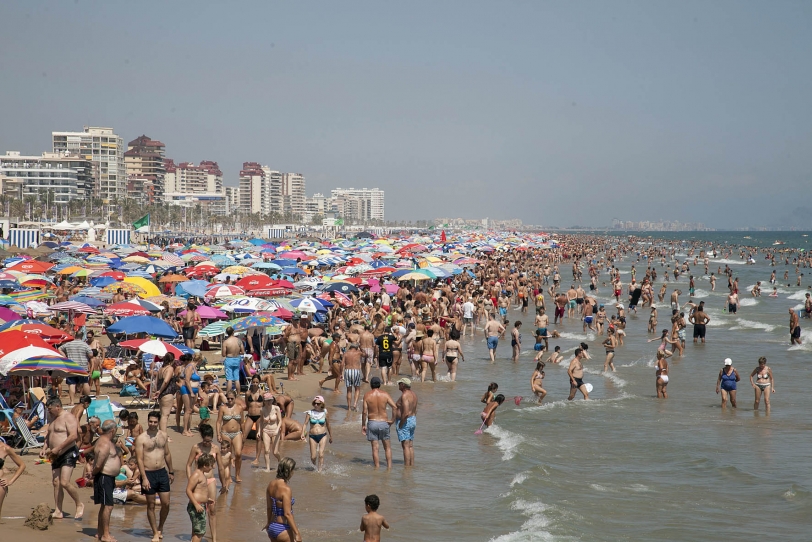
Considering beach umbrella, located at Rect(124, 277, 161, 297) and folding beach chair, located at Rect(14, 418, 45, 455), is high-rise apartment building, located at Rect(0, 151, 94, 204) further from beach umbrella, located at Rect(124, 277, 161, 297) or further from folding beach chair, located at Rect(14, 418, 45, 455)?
folding beach chair, located at Rect(14, 418, 45, 455)

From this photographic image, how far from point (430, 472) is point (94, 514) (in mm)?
3969

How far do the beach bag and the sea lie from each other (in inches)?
104

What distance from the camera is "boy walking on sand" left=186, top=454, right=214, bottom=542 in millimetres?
6336

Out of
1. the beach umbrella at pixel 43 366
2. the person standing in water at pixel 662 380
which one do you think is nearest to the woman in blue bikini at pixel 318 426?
the beach umbrella at pixel 43 366

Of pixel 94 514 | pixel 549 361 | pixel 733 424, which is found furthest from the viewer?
pixel 549 361

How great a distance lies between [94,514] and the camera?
23.7ft

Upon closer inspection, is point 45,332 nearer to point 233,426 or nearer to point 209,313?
point 233,426

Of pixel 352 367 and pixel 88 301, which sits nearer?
pixel 352 367

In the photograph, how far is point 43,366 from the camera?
369 inches

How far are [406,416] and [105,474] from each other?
381 centimetres

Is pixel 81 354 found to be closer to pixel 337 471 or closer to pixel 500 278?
pixel 337 471

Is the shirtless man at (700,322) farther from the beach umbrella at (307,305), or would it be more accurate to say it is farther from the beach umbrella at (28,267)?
the beach umbrella at (28,267)

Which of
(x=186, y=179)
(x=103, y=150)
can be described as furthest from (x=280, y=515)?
(x=186, y=179)

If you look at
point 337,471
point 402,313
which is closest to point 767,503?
point 337,471
